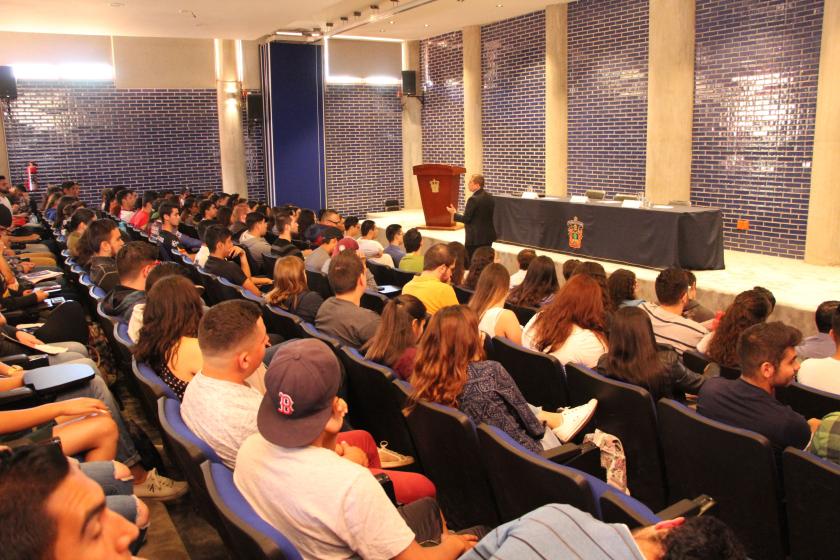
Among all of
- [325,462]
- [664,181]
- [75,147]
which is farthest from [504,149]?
[325,462]

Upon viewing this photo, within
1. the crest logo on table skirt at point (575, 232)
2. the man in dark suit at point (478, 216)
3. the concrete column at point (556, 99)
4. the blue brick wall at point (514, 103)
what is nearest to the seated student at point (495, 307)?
the man in dark suit at point (478, 216)

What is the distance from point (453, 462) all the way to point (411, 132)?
14777 millimetres

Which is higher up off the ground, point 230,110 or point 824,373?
point 230,110

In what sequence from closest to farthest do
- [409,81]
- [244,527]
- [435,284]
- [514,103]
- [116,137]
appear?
[244,527] → [435,284] → [514,103] → [116,137] → [409,81]

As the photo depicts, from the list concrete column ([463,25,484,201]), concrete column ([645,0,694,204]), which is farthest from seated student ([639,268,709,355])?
concrete column ([463,25,484,201])

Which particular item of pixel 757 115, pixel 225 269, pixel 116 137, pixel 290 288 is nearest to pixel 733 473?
pixel 290 288

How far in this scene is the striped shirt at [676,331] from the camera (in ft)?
14.4

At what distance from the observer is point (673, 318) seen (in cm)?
448

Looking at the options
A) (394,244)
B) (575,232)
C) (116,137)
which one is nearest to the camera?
(394,244)

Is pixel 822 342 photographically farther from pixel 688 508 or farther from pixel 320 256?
pixel 320 256

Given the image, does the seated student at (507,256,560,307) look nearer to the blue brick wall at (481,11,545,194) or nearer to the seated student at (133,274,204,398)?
the seated student at (133,274,204,398)

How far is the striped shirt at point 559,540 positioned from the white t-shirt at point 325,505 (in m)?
0.34

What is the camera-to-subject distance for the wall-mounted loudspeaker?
13617mm

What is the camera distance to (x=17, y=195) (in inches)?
494
